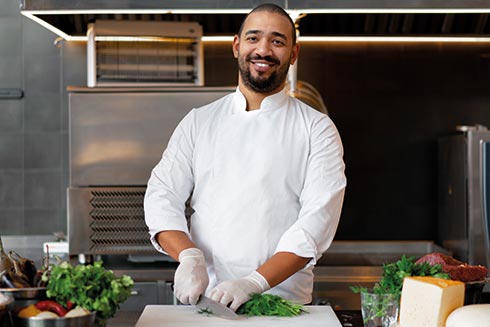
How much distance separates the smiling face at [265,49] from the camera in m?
2.65

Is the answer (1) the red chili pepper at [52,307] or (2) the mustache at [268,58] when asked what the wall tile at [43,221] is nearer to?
(2) the mustache at [268,58]

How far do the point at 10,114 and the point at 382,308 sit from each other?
3.20 metres

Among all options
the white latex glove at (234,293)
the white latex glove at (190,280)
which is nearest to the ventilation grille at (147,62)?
the white latex glove at (190,280)

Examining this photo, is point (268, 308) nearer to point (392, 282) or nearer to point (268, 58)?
point (392, 282)

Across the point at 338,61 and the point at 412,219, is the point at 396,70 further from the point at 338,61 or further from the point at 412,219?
the point at 412,219

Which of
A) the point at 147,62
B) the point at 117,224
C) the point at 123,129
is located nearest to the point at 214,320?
the point at 117,224

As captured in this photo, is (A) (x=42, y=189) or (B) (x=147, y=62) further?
(A) (x=42, y=189)

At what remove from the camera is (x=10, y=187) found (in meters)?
4.71

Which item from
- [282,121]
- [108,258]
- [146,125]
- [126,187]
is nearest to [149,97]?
[146,125]

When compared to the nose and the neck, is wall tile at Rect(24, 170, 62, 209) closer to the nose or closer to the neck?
the neck

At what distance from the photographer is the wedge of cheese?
6.20 ft

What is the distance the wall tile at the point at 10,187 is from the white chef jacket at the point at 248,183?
7.15 ft

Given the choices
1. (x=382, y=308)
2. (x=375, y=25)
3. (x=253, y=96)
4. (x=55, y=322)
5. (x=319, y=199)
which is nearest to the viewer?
(x=55, y=322)

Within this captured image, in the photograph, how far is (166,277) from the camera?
3.68 m
